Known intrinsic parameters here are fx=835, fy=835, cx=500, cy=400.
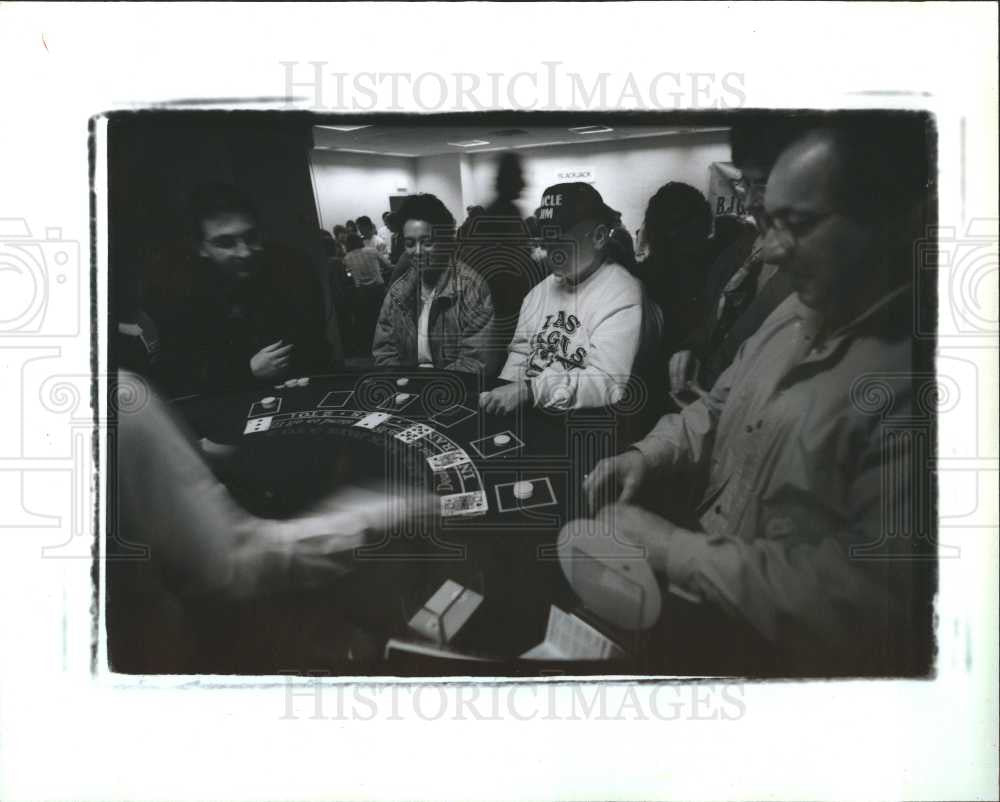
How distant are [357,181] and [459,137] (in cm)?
28

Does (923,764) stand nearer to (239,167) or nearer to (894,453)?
(894,453)

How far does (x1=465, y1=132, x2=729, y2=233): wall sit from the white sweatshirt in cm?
19

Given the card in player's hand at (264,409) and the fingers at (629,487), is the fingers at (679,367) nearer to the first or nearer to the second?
the fingers at (629,487)

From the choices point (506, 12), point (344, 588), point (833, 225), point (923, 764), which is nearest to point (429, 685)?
point (344, 588)

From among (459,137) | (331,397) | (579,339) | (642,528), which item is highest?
(459,137)

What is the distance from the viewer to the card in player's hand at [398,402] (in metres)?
2.10

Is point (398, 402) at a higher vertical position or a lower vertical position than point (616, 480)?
higher

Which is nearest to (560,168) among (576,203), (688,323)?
(576,203)

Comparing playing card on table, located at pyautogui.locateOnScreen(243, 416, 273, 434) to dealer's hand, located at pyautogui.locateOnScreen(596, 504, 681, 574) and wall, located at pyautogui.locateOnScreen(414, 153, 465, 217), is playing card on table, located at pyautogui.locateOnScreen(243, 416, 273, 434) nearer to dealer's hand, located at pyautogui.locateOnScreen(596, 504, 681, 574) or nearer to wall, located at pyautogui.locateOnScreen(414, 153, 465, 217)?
wall, located at pyautogui.locateOnScreen(414, 153, 465, 217)

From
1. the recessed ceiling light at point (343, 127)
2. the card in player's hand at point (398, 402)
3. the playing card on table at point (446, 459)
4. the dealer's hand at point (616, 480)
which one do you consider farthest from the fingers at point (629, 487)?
the recessed ceiling light at point (343, 127)

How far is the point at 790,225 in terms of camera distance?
206 cm

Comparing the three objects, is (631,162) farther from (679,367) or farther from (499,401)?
(499,401)

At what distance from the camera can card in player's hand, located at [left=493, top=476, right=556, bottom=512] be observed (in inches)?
82.4

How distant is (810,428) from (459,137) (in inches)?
44.6
